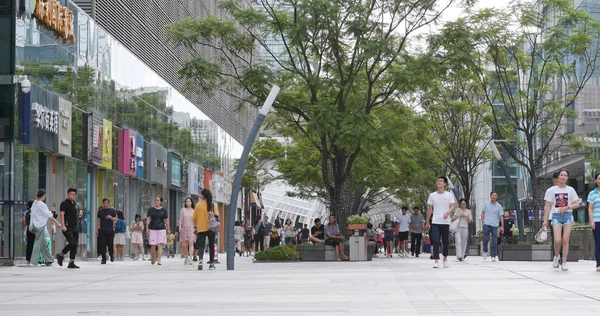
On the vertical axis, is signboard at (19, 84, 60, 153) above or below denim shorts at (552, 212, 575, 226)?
above

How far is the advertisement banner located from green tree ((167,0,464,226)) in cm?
397

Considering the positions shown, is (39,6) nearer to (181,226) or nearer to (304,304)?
(181,226)

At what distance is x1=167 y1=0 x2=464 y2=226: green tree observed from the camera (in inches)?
1196

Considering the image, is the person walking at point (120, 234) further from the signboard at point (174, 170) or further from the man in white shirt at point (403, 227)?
the signboard at point (174, 170)

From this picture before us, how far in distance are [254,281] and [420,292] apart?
4163 millimetres

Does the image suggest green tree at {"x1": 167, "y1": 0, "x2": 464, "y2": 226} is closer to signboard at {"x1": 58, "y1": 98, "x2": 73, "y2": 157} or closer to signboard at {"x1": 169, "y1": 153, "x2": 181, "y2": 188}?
signboard at {"x1": 58, "y1": 98, "x2": 73, "y2": 157}

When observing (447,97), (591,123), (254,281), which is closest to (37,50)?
(254,281)

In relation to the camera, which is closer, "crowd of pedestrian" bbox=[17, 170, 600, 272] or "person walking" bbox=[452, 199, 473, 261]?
"crowd of pedestrian" bbox=[17, 170, 600, 272]

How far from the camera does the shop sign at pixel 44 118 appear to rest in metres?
28.2

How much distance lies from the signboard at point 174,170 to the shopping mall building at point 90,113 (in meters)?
0.05

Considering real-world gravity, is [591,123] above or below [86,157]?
above

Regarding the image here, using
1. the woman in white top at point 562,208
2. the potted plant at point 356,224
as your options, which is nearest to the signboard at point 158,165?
the potted plant at point 356,224

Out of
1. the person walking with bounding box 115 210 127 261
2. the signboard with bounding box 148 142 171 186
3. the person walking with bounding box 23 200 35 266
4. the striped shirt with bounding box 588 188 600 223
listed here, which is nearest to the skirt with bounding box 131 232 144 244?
the person walking with bounding box 115 210 127 261

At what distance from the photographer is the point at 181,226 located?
26.6m
